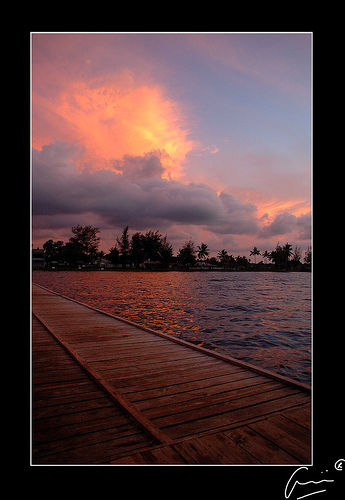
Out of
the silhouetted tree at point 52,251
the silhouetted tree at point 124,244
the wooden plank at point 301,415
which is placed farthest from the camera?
the silhouetted tree at point 52,251

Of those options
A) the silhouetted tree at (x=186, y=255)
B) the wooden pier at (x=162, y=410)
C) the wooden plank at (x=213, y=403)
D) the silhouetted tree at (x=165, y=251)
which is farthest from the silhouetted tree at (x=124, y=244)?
the wooden plank at (x=213, y=403)

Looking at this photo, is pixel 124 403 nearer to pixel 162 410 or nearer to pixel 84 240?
pixel 162 410

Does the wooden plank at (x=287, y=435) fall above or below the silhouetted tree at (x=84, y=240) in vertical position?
below

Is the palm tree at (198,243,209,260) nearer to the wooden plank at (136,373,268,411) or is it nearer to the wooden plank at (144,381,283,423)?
the wooden plank at (136,373,268,411)

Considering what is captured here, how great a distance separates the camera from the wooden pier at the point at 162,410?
5.69 feet

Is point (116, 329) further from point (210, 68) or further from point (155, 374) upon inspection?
point (210, 68)

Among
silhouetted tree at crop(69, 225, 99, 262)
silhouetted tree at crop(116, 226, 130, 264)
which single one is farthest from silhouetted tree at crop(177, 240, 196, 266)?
silhouetted tree at crop(69, 225, 99, 262)

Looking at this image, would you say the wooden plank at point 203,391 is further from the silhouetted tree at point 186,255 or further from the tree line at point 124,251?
the silhouetted tree at point 186,255

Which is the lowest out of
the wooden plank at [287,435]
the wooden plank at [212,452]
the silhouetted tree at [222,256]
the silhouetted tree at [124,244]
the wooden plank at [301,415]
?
the wooden plank at [301,415]

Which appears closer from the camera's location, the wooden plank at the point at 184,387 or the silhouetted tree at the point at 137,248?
the wooden plank at the point at 184,387

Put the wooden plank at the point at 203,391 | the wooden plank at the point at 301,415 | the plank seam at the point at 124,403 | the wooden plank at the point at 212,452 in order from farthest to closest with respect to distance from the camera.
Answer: the wooden plank at the point at 203,391 < the wooden plank at the point at 301,415 < the plank seam at the point at 124,403 < the wooden plank at the point at 212,452
